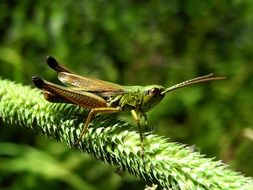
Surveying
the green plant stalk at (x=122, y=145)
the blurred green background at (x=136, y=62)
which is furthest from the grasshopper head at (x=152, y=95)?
the blurred green background at (x=136, y=62)

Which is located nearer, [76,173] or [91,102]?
[91,102]

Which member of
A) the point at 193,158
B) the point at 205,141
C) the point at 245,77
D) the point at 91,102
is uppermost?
the point at 245,77

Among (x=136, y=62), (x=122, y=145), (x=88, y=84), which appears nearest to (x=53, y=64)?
(x=88, y=84)

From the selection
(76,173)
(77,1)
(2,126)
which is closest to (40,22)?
(77,1)

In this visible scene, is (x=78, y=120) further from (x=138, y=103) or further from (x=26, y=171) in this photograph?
(x=26, y=171)

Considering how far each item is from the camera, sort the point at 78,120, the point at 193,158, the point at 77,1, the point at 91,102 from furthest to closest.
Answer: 1. the point at 77,1
2. the point at 91,102
3. the point at 78,120
4. the point at 193,158

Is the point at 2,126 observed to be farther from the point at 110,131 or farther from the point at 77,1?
the point at 110,131

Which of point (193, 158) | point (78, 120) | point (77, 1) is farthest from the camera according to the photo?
point (77, 1)

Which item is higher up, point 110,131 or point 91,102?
point 91,102
